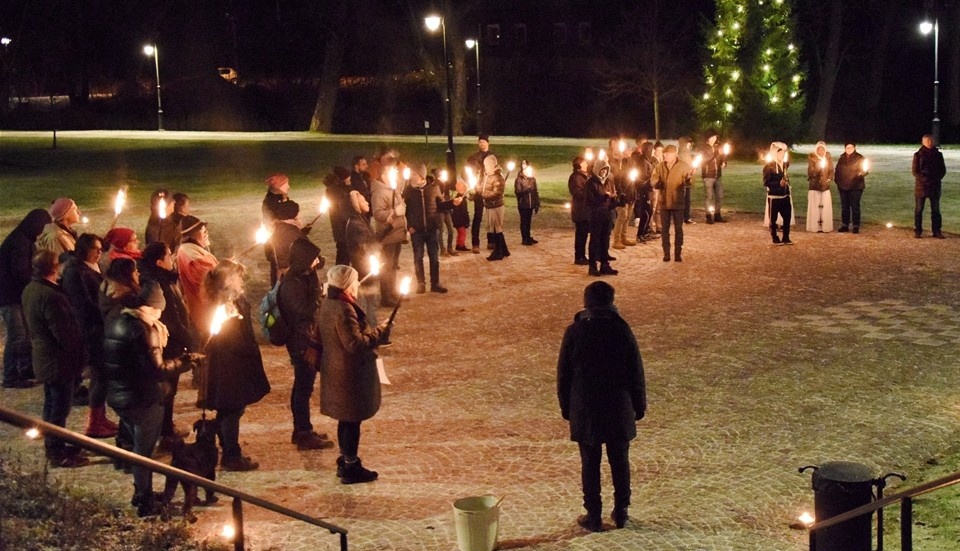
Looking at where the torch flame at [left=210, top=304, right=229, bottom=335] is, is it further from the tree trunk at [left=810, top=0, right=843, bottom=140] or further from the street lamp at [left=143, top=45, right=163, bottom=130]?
the street lamp at [left=143, top=45, right=163, bottom=130]

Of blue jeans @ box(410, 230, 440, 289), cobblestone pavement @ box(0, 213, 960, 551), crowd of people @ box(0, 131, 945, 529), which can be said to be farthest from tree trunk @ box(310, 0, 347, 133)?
crowd of people @ box(0, 131, 945, 529)

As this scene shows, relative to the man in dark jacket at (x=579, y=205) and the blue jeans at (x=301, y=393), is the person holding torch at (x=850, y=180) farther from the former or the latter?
the blue jeans at (x=301, y=393)

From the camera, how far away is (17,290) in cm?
1166

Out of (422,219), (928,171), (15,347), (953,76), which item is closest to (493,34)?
(953,76)

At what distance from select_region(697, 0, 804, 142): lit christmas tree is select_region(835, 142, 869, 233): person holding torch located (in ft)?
71.9

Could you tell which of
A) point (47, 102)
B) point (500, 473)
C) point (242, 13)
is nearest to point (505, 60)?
point (242, 13)

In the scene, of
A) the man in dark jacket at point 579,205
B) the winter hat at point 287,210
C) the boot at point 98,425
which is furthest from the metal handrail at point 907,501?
the man in dark jacket at point 579,205

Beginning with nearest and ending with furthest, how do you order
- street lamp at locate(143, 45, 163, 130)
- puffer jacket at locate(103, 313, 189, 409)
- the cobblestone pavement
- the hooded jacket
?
1. puffer jacket at locate(103, 313, 189, 409)
2. the cobblestone pavement
3. the hooded jacket
4. street lamp at locate(143, 45, 163, 130)

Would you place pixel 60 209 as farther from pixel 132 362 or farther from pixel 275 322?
pixel 132 362

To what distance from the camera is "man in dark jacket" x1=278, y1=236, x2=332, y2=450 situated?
30.6ft

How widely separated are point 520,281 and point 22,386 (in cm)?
775

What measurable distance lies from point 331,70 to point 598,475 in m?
56.9

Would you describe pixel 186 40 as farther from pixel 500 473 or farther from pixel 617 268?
pixel 500 473

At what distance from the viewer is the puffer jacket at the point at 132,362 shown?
25.1ft
